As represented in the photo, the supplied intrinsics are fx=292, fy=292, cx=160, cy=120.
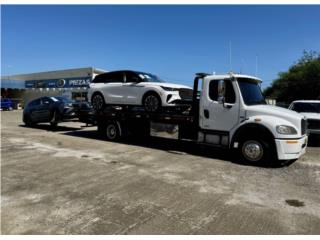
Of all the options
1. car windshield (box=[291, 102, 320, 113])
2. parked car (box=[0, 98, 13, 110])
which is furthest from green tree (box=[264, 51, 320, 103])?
parked car (box=[0, 98, 13, 110])

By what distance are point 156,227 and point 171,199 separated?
1120 mm

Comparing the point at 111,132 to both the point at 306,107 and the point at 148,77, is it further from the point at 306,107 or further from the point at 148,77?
the point at 306,107

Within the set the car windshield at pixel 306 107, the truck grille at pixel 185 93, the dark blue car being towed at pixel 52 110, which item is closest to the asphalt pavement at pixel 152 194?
the truck grille at pixel 185 93

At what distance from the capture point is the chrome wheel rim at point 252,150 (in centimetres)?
740

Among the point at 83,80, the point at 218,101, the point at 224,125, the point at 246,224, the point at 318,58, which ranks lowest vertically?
the point at 246,224

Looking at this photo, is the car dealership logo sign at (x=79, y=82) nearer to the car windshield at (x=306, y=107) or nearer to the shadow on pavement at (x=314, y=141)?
the car windshield at (x=306, y=107)

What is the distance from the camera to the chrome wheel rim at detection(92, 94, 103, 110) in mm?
11453

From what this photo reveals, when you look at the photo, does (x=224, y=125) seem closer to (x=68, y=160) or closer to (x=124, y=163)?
(x=124, y=163)

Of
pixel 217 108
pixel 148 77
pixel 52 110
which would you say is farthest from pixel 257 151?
pixel 52 110

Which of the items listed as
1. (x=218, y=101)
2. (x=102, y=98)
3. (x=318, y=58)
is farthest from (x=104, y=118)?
(x=318, y=58)

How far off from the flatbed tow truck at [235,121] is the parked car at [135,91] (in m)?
0.34

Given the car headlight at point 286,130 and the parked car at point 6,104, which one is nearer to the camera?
the car headlight at point 286,130

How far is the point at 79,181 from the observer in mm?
5766

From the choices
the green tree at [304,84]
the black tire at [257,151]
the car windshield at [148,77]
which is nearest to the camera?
the black tire at [257,151]
